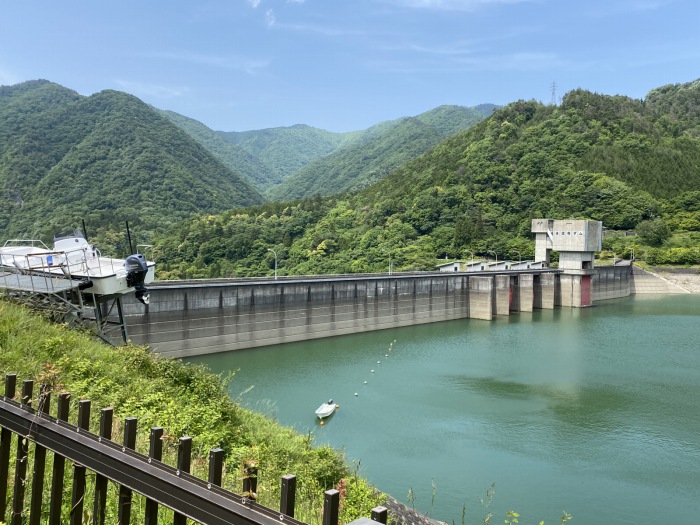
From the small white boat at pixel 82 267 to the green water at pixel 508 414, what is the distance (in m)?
5.57

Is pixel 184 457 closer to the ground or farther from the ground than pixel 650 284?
farther from the ground

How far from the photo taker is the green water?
1287 cm

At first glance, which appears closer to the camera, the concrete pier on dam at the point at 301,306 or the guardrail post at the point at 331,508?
the guardrail post at the point at 331,508

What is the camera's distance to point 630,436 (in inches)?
672

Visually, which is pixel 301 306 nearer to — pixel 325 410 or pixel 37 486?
pixel 325 410

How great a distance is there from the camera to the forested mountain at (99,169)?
76125 mm

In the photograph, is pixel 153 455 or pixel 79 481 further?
pixel 79 481

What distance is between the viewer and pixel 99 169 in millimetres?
91062

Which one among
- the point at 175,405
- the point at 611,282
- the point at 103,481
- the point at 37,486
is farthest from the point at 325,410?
the point at 611,282

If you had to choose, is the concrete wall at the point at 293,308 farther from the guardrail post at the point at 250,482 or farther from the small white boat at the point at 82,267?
the guardrail post at the point at 250,482

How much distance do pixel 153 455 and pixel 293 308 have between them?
2829cm

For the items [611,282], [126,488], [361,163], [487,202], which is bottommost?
[611,282]

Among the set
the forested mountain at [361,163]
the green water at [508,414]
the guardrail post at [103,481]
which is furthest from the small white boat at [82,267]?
the forested mountain at [361,163]

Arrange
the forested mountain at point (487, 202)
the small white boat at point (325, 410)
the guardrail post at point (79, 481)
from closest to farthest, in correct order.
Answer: the guardrail post at point (79, 481) < the small white boat at point (325, 410) < the forested mountain at point (487, 202)
